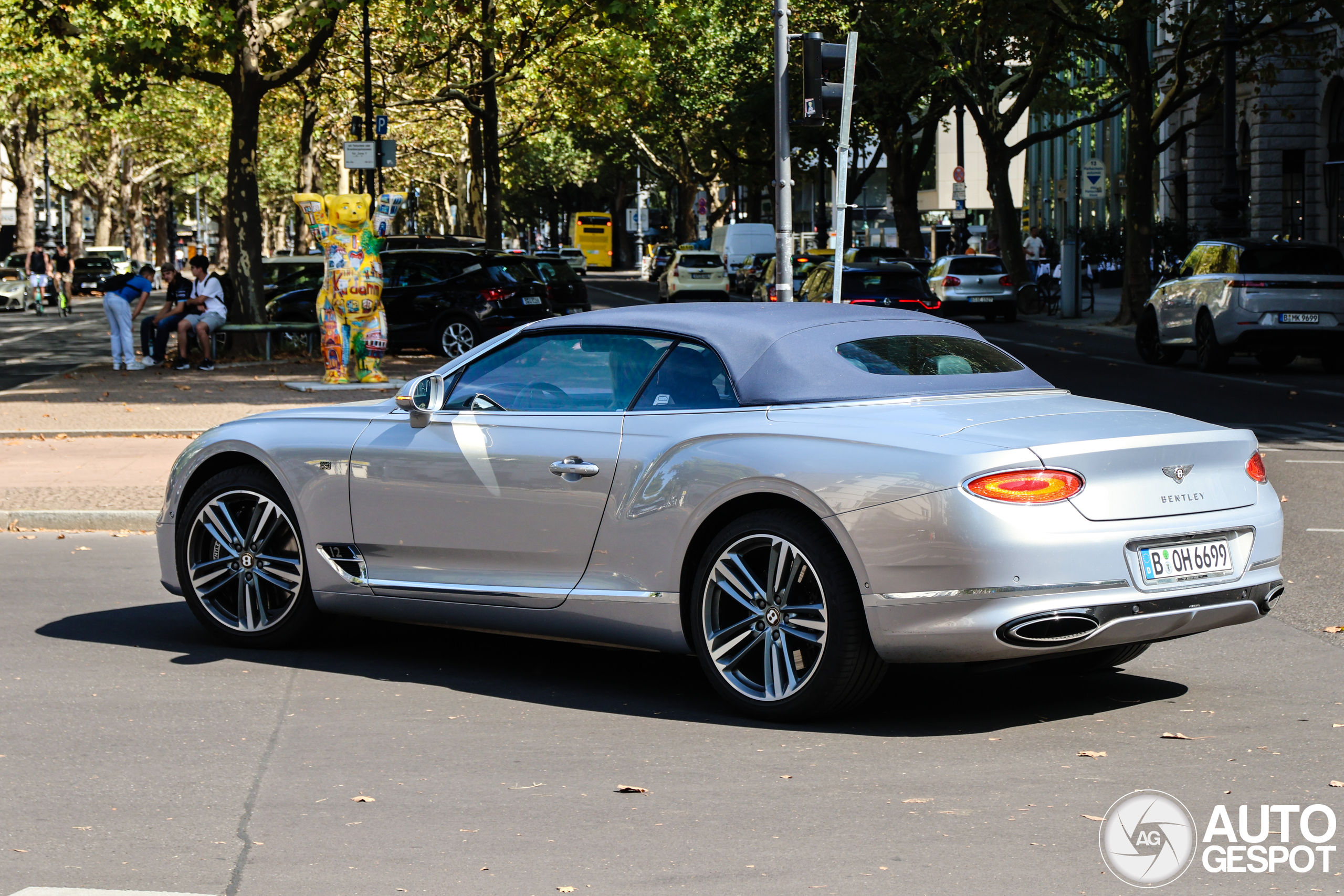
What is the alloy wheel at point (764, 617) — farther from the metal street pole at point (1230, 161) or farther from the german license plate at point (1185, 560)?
the metal street pole at point (1230, 161)

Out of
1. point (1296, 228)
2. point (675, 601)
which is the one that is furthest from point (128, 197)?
point (675, 601)

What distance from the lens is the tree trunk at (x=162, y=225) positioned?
311 ft

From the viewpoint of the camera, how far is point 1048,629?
5.46 meters

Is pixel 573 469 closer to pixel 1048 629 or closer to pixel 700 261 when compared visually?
pixel 1048 629

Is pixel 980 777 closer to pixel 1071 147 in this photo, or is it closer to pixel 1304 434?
pixel 1304 434

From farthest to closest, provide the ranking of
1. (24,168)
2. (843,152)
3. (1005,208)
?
(24,168), (1005,208), (843,152)

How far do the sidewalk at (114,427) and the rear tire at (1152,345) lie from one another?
32.5ft

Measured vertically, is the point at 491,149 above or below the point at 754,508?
above

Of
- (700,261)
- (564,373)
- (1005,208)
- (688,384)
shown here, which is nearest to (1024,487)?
(688,384)

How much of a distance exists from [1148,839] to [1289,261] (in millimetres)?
19286

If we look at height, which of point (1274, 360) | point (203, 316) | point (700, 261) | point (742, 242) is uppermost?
point (742, 242)

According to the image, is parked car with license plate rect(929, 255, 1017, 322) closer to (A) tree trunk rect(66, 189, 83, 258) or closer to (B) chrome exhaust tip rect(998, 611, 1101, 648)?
(B) chrome exhaust tip rect(998, 611, 1101, 648)

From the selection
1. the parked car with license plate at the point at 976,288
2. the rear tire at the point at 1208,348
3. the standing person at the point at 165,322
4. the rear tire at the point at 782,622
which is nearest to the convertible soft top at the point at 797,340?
the rear tire at the point at 782,622

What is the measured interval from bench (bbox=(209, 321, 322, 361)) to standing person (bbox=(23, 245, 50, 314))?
83.3 feet
